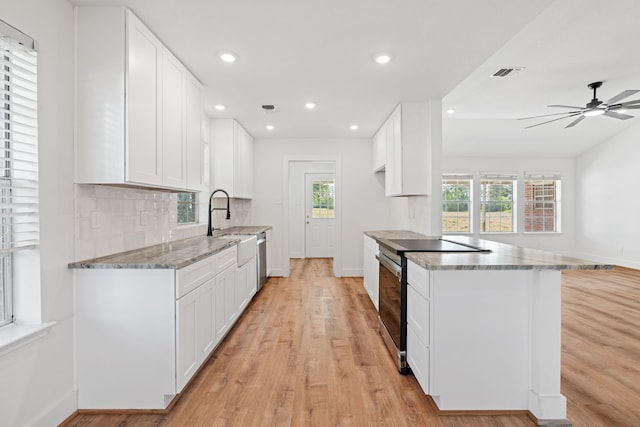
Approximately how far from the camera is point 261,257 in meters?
4.65

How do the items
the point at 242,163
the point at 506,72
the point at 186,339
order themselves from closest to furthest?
the point at 186,339, the point at 506,72, the point at 242,163

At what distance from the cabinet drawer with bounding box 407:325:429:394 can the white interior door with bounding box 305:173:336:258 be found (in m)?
5.57

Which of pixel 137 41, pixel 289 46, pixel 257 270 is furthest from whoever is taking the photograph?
pixel 257 270

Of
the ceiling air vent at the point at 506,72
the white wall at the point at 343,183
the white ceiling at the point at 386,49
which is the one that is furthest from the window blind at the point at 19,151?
the white wall at the point at 343,183

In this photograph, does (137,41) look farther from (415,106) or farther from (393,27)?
(415,106)

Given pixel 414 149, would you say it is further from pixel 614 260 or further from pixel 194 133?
pixel 614 260

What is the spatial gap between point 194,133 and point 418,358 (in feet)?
8.44

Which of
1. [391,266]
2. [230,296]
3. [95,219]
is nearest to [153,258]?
[95,219]

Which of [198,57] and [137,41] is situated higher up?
[198,57]

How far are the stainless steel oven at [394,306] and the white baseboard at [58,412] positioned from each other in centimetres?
209

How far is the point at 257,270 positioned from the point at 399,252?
2.49 meters

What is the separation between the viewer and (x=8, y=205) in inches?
59.1

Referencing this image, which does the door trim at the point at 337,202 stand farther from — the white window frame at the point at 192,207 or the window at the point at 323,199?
the window at the point at 323,199

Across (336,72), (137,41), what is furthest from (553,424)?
(137,41)
